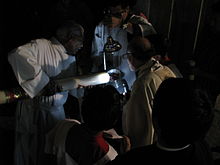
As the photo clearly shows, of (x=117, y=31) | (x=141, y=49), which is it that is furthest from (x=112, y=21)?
(x=141, y=49)

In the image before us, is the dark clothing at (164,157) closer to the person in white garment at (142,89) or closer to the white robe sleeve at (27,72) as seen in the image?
the person in white garment at (142,89)

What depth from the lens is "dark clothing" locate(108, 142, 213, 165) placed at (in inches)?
48.1

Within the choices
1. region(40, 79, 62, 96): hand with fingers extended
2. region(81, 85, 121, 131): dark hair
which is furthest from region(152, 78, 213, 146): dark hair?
region(40, 79, 62, 96): hand with fingers extended

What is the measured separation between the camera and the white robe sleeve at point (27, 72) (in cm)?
243

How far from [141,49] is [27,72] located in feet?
3.33

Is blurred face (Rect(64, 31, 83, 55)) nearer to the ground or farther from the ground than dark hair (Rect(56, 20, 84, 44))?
nearer to the ground

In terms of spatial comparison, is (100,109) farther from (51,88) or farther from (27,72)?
(27,72)

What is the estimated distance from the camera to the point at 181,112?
3.71ft

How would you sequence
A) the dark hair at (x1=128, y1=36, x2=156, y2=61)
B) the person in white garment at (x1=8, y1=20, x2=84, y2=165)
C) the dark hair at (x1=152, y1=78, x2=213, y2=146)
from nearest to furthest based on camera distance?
the dark hair at (x1=152, y1=78, x2=213, y2=146) < the dark hair at (x1=128, y1=36, x2=156, y2=61) < the person in white garment at (x1=8, y1=20, x2=84, y2=165)

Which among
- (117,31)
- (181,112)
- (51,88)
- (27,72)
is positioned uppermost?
(181,112)

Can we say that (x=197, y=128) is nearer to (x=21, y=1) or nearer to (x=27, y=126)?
(x=27, y=126)

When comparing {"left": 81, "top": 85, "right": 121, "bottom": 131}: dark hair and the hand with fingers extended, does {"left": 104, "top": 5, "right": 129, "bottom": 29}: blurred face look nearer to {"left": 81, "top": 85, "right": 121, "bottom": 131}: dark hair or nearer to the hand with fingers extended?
the hand with fingers extended

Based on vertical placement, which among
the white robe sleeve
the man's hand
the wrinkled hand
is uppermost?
the man's hand

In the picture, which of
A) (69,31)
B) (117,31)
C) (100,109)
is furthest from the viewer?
(117,31)
